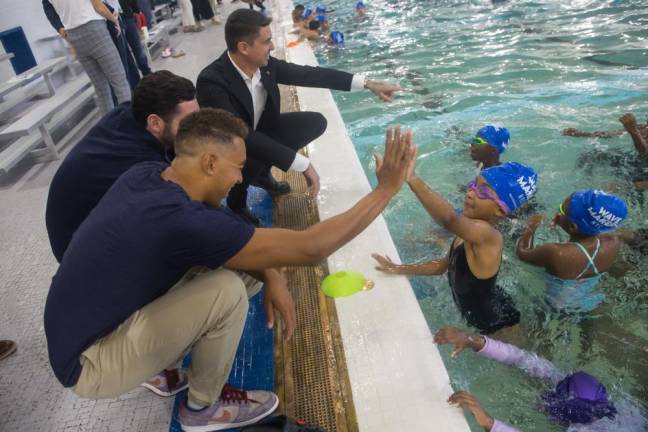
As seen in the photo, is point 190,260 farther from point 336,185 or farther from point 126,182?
point 336,185

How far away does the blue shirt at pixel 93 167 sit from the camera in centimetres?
229

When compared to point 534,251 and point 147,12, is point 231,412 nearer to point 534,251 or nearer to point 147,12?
point 534,251

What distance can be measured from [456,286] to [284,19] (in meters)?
11.2

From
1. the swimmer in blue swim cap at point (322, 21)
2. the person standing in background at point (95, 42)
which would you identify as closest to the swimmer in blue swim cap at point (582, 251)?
the person standing in background at point (95, 42)

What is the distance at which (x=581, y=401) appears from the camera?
2027mm

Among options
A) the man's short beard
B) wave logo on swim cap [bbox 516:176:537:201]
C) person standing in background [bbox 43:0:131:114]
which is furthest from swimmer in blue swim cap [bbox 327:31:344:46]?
wave logo on swim cap [bbox 516:176:537:201]

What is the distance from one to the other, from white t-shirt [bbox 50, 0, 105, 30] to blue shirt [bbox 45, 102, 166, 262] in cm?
296

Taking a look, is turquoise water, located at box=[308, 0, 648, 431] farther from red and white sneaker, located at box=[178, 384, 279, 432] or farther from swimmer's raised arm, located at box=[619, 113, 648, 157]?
red and white sneaker, located at box=[178, 384, 279, 432]

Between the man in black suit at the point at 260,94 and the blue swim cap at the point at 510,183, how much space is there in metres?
1.40

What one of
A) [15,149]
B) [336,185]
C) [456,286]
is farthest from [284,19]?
[456,286]

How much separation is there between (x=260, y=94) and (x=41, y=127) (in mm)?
3301

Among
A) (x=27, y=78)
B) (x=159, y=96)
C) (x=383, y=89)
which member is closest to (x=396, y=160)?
(x=159, y=96)

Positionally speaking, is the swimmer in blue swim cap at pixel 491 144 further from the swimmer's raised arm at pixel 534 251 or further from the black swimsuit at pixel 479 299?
the black swimsuit at pixel 479 299

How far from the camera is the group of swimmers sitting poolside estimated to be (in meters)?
2.06
